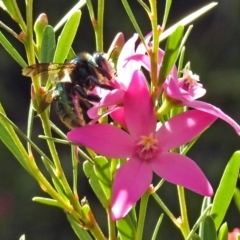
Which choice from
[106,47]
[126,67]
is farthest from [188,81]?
[106,47]

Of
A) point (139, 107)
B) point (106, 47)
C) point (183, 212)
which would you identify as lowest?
point (106, 47)

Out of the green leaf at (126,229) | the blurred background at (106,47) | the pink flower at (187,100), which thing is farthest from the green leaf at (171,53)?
the blurred background at (106,47)

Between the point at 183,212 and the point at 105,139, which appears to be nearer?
the point at 105,139

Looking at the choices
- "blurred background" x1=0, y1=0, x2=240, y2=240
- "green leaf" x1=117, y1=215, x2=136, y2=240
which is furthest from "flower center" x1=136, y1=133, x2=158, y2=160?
"blurred background" x1=0, y1=0, x2=240, y2=240

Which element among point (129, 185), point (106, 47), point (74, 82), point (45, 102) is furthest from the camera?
point (106, 47)

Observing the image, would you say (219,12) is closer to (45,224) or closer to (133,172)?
(45,224)

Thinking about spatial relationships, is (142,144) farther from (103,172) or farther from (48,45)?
(48,45)

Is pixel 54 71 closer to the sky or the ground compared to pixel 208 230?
closer to the sky

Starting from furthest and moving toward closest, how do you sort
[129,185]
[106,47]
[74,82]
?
[106,47] < [74,82] < [129,185]
